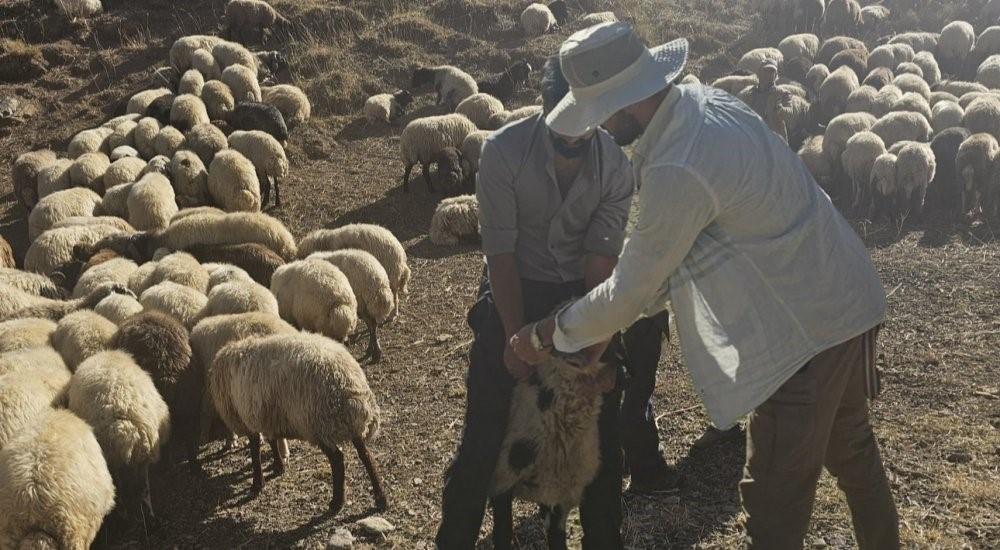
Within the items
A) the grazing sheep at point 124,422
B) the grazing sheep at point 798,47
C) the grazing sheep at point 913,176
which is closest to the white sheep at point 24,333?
the grazing sheep at point 124,422

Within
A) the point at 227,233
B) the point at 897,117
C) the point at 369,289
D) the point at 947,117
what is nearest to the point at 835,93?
the point at 947,117

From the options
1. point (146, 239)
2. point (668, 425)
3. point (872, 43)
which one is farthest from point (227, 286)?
point (872, 43)

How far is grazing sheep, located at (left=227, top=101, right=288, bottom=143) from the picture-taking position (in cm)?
1173

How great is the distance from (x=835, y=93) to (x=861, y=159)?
3233 millimetres

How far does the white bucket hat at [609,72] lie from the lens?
2547mm

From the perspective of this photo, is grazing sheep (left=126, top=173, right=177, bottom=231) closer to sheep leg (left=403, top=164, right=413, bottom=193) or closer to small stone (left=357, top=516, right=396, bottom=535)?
sheep leg (left=403, top=164, right=413, bottom=193)

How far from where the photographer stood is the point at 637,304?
101 inches

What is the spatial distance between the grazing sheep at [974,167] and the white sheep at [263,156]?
25.6 feet

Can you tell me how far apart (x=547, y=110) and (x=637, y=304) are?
0.84 metres

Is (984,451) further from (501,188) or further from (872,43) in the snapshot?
(872,43)

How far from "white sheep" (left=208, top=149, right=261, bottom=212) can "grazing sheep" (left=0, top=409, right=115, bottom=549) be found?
19.2 ft

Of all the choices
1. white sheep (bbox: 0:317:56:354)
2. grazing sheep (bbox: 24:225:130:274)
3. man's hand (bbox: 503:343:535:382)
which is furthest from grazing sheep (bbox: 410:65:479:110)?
man's hand (bbox: 503:343:535:382)

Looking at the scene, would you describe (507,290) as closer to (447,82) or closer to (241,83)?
(241,83)

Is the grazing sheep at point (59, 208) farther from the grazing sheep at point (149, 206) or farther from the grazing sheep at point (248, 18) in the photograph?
the grazing sheep at point (248, 18)
